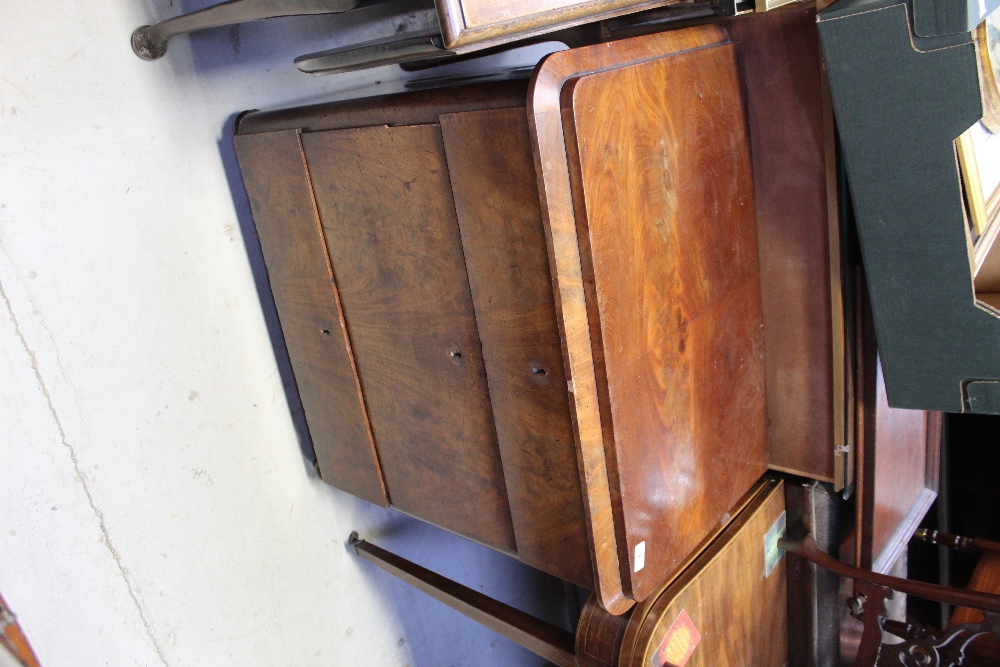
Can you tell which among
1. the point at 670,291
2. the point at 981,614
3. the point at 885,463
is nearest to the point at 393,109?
the point at 670,291

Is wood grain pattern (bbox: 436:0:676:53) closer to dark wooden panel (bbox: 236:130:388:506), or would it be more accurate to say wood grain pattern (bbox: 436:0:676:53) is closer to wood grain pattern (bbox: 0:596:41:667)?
dark wooden panel (bbox: 236:130:388:506)

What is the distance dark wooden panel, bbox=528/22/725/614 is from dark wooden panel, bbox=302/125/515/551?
184mm

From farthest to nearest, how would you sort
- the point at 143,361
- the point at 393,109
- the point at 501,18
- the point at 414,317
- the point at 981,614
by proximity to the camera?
the point at 981,614, the point at 143,361, the point at 414,317, the point at 393,109, the point at 501,18

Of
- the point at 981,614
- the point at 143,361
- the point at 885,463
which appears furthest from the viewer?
the point at 981,614

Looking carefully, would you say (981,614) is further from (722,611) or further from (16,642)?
(16,642)

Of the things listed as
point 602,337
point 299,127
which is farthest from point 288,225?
point 602,337

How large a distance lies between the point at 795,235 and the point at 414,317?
0.61 metres

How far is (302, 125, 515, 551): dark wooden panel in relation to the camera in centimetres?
105

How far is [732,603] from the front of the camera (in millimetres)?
1350

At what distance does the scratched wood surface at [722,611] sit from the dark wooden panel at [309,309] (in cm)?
48

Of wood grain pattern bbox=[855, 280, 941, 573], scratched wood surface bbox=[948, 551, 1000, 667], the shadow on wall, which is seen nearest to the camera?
wood grain pattern bbox=[855, 280, 941, 573]

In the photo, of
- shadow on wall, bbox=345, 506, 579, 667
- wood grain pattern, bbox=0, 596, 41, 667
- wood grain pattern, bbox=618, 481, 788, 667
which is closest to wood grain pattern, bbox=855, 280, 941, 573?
wood grain pattern, bbox=618, 481, 788, 667

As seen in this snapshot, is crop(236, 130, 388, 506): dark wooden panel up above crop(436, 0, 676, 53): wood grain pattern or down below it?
below

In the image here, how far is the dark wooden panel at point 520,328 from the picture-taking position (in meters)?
0.91
